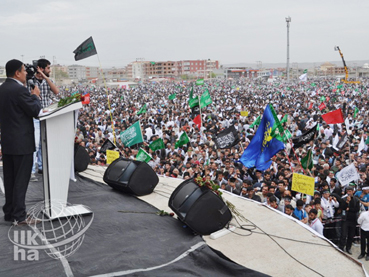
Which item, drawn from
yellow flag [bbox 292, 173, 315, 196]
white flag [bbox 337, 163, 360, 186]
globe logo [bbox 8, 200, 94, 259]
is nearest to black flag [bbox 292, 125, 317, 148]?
white flag [bbox 337, 163, 360, 186]

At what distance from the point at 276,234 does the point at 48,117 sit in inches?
104

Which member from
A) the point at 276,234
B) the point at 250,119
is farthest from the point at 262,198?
the point at 250,119

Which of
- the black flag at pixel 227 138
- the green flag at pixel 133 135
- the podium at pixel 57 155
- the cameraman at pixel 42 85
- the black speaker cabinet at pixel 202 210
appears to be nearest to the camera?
the podium at pixel 57 155

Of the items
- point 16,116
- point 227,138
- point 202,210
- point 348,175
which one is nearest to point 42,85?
point 16,116

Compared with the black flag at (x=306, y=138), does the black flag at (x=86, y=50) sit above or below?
above

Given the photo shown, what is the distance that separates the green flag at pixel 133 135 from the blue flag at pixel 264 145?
3433mm

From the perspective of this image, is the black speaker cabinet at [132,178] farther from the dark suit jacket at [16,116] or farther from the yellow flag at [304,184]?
the yellow flag at [304,184]

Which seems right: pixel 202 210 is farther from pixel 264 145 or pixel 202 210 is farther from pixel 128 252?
pixel 264 145

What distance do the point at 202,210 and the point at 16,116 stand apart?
2.03 meters

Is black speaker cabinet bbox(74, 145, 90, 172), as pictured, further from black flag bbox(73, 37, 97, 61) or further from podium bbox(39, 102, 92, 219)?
black flag bbox(73, 37, 97, 61)

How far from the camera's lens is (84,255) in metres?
3.40

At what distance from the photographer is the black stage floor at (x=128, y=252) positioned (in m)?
3.16

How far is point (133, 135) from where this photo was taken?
11000mm

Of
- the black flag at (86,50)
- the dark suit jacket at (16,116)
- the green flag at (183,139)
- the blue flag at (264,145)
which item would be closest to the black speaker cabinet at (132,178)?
the dark suit jacket at (16,116)
